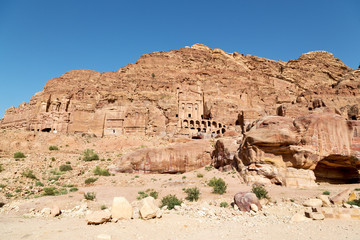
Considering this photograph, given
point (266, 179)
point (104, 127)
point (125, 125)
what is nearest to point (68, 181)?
point (266, 179)

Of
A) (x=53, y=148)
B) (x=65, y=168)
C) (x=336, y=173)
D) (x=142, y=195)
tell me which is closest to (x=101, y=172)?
(x=65, y=168)

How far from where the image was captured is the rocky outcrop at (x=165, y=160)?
77.3 feet

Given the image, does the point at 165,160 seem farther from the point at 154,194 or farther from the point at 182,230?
the point at 182,230

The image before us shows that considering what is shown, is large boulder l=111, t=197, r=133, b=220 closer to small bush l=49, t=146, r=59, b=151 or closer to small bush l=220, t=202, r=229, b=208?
small bush l=220, t=202, r=229, b=208

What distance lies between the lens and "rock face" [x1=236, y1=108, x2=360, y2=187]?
55.6 ft

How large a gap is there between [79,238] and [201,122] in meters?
43.5

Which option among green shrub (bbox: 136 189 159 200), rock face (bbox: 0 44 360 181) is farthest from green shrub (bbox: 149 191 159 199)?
rock face (bbox: 0 44 360 181)

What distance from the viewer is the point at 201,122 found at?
50062 mm

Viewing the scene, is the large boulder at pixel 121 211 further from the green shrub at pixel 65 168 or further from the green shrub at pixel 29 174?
the green shrub at pixel 65 168

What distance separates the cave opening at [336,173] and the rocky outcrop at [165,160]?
10.1m

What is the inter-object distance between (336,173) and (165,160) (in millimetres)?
15425

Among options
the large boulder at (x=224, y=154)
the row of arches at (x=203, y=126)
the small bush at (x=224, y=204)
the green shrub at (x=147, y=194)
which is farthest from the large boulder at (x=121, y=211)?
the row of arches at (x=203, y=126)

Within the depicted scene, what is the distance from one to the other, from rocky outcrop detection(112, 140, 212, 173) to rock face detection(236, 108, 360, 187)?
6.74 m

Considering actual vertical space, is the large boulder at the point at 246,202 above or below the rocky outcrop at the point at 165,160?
below
